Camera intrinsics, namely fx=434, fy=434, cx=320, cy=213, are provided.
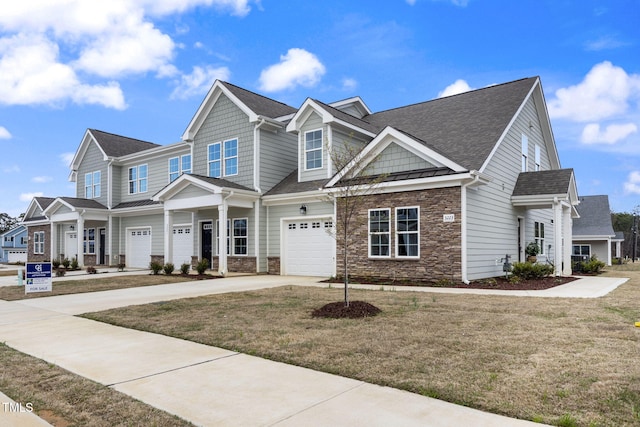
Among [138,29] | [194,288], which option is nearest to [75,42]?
[138,29]

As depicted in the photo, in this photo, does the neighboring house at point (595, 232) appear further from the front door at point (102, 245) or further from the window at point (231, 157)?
the front door at point (102, 245)

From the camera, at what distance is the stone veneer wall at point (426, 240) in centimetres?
1303

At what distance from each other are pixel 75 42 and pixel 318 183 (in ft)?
39.4

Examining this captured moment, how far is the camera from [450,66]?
19.7 m

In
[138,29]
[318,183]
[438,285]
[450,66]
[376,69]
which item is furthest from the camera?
[376,69]

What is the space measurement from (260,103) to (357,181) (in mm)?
11161

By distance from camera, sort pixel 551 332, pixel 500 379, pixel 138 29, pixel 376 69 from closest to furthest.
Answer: pixel 500 379
pixel 551 332
pixel 138 29
pixel 376 69

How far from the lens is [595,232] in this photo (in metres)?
33.4

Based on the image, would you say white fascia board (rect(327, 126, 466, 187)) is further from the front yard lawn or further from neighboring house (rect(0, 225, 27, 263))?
neighboring house (rect(0, 225, 27, 263))

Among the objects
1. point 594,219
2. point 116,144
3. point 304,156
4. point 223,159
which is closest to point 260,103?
point 223,159

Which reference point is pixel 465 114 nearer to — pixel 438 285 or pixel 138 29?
pixel 438 285

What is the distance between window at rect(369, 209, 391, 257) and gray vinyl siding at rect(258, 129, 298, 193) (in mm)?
5690

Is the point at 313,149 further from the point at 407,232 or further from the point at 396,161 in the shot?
the point at 407,232

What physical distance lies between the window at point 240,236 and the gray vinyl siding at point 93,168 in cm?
1170
